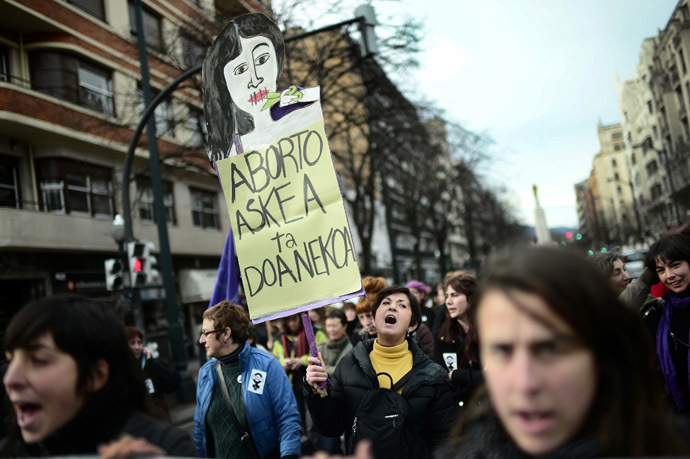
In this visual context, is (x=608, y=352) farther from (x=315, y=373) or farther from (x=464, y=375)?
(x=464, y=375)

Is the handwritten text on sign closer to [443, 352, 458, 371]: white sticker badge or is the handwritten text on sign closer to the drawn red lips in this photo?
the drawn red lips

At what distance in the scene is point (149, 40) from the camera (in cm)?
1998

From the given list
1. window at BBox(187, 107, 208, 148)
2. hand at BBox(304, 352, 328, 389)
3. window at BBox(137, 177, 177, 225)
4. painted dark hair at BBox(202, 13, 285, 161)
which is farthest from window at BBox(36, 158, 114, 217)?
hand at BBox(304, 352, 328, 389)

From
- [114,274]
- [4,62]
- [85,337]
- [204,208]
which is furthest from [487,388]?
[204,208]

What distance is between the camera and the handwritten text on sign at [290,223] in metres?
2.99

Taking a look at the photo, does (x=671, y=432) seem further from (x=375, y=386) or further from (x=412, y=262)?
(x=412, y=262)

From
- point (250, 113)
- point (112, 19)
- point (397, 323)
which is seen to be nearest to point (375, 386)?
point (397, 323)

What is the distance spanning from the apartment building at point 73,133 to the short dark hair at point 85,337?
1305 centimetres

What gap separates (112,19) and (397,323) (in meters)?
19.4

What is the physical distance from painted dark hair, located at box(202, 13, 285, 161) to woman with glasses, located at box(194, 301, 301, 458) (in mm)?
1133

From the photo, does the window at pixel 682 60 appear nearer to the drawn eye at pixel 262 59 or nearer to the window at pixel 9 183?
the window at pixel 9 183

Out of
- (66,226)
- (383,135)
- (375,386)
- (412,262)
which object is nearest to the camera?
(375,386)

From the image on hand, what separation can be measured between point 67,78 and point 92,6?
3.35 m

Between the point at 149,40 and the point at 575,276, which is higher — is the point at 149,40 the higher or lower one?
the higher one
